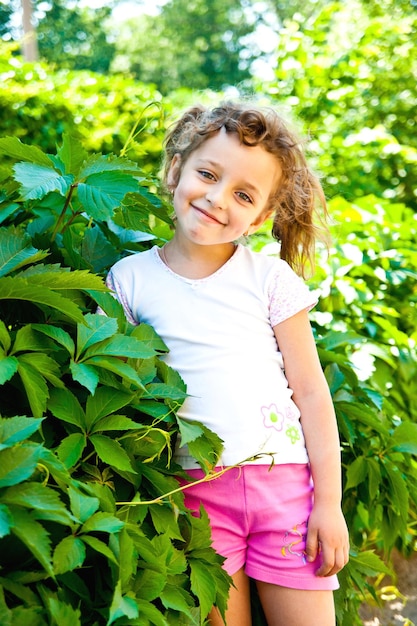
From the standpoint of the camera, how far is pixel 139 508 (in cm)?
125

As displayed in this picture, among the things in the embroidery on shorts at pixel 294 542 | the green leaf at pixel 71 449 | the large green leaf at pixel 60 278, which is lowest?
the embroidery on shorts at pixel 294 542

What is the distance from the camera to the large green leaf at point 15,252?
1.22 m

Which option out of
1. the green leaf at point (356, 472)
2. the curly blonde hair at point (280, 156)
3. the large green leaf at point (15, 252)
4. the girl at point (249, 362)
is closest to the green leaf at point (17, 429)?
the large green leaf at point (15, 252)

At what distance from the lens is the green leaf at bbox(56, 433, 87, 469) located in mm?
1120

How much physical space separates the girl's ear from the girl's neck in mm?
175

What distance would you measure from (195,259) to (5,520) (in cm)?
97

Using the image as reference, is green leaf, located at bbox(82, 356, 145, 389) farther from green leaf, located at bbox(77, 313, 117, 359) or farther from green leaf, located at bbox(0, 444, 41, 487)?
green leaf, located at bbox(0, 444, 41, 487)

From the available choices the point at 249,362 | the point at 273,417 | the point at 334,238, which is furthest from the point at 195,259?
the point at 334,238

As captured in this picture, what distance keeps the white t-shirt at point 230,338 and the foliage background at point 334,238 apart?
11 centimetres

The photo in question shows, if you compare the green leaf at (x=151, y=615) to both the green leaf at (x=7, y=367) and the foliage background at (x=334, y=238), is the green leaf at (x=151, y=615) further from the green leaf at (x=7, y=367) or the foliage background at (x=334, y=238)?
the green leaf at (x=7, y=367)

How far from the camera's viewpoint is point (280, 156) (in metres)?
1.72

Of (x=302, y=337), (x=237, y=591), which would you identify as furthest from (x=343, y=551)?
(x=302, y=337)

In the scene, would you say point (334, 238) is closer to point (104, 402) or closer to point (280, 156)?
point (280, 156)

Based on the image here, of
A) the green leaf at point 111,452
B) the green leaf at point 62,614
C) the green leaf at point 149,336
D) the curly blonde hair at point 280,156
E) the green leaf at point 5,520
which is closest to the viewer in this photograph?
the green leaf at point 5,520
